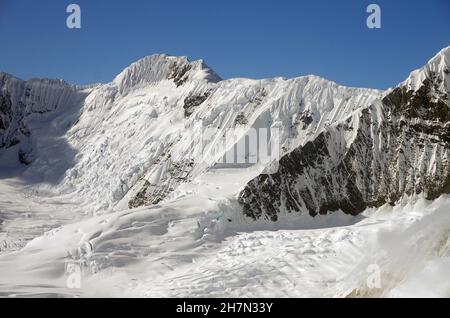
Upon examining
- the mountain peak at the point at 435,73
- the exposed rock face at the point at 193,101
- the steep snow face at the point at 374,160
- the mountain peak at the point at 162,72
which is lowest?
the steep snow face at the point at 374,160

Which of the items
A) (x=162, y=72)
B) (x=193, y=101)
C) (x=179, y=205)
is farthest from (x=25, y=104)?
(x=179, y=205)

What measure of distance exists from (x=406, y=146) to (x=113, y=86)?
285ft

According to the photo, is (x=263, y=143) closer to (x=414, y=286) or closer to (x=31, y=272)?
(x=31, y=272)

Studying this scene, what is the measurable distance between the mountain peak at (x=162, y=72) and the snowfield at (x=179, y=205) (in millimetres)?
375

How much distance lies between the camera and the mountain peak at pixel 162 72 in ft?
374

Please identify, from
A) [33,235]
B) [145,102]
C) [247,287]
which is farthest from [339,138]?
[145,102]

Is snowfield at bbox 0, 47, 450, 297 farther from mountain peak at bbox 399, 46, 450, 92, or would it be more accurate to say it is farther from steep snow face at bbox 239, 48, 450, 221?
steep snow face at bbox 239, 48, 450, 221

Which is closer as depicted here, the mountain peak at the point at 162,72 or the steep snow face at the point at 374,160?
the steep snow face at the point at 374,160

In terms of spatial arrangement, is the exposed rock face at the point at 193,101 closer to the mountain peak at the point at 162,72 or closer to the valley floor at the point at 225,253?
the mountain peak at the point at 162,72

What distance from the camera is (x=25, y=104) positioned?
13250cm

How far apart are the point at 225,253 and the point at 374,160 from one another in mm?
25826

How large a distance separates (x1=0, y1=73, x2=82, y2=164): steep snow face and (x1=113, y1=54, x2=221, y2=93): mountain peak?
1578 centimetres

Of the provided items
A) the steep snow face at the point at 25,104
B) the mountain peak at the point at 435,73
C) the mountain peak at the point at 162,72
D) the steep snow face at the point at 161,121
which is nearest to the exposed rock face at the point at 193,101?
the steep snow face at the point at 161,121

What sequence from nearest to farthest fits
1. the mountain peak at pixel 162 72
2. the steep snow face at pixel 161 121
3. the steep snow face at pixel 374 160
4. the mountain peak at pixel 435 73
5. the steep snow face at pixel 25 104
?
the steep snow face at pixel 374 160 → the mountain peak at pixel 435 73 → the steep snow face at pixel 161 121 → the mountain peak at pixel 162 72 → the steep snow face at pixel 25 104
